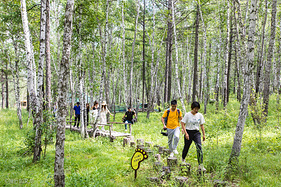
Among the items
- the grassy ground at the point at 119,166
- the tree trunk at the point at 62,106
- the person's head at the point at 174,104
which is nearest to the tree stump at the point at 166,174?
the grassy ground at the point at 119,166

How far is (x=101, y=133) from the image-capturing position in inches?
413

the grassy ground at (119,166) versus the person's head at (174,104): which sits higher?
the person's head at (174,104)

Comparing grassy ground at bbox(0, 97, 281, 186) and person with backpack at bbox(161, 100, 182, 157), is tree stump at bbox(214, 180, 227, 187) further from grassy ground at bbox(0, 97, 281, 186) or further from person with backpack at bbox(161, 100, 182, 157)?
person with backpack at bbox(161, 100, 182, 157)

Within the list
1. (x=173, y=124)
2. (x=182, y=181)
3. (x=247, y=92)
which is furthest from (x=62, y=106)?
(x=247, y=92)

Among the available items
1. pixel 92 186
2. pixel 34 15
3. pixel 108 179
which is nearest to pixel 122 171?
pixel 108 179

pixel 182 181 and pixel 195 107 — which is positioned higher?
pixel 195 107

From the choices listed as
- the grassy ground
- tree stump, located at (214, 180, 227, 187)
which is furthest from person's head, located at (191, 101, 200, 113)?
tree stump, located at (214, 180, 227, 187)

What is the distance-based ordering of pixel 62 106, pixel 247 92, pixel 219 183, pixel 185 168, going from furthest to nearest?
pixel 247 92
pixel 185 168
pixel 219 183
pixel 62 106

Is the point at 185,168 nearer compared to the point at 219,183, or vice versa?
the point at 219,183

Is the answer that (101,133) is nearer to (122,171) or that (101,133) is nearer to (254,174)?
(122,171)

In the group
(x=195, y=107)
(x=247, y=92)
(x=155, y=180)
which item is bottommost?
(x=155, y=180)

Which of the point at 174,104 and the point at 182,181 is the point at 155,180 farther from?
the point at 174,104

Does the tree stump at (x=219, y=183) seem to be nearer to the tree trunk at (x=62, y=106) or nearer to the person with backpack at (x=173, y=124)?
the person with backpack at (x=173, y=124)

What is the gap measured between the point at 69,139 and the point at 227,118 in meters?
8.82
